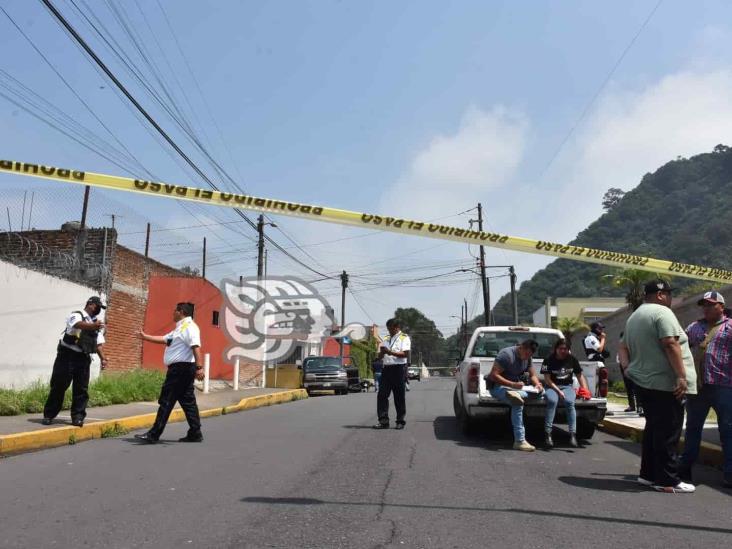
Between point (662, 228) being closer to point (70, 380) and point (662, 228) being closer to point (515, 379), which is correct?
point (515, 379)

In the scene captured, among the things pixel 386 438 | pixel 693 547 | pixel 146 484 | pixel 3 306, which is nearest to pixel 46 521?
pixel 146 484

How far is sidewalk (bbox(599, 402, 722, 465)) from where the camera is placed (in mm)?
6992

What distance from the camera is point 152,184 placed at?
7.93 m

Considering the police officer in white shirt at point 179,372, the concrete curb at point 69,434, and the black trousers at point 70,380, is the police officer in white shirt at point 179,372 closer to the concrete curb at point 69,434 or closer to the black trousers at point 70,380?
the concrete curb at point 69,434

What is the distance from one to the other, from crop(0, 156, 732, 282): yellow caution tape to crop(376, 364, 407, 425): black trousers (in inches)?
86.7

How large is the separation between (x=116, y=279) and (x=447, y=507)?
639 inches

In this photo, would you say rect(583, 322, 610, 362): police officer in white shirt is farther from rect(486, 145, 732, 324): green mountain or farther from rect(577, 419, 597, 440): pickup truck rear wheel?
rect(486, 145, 732, 324): green mountain

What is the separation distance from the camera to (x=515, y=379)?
8.21 metres

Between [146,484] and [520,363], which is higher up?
[520,363]

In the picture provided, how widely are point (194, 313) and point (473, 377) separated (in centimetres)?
1775

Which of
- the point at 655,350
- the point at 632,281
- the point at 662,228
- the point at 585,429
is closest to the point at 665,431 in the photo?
the point at 655,350

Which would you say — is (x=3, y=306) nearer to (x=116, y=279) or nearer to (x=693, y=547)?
(x=116, y=279)

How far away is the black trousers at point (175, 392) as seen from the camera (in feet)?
25.7

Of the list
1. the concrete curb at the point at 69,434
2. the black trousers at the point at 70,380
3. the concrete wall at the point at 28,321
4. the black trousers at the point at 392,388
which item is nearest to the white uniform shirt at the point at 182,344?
the black trousers at the point at 70,380
